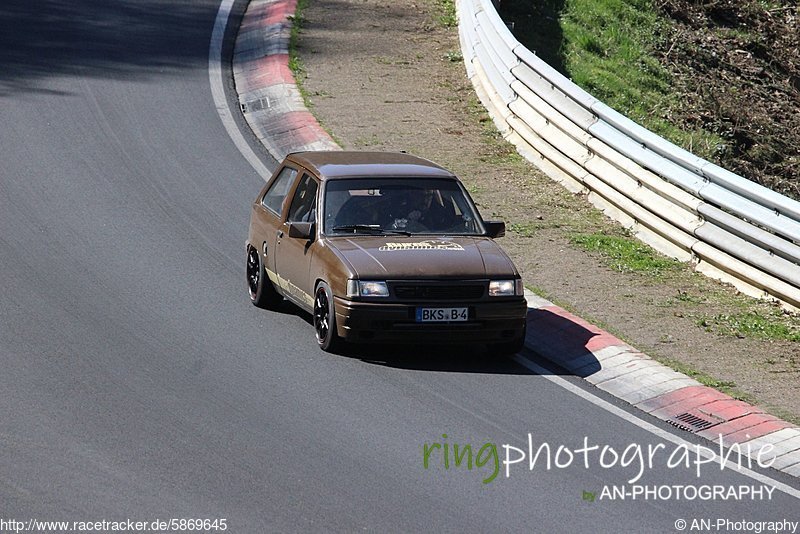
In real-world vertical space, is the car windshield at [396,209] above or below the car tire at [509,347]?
above

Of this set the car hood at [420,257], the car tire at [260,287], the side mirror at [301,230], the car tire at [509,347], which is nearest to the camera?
the car hood at [420,257]

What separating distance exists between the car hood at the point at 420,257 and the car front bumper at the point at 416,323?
0.83ft

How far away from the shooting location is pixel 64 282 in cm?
1273

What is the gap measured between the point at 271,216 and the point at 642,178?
498cm

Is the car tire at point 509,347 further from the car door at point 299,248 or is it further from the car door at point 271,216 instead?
the car door at point 271,216

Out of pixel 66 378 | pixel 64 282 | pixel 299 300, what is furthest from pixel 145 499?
pixel 64 282

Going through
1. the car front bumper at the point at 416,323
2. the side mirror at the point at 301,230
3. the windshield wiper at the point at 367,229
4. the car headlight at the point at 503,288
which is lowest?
the car front bumper at the point at 416,323

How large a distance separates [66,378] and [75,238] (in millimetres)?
4583

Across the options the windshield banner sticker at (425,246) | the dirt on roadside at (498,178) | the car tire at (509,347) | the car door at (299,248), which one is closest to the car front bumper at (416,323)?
the car tire at (509,347)

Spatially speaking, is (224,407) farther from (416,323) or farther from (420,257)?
(420,257)

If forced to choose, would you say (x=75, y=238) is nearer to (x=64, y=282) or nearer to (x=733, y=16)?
(x=64, y=282)

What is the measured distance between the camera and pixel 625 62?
79.4 feet

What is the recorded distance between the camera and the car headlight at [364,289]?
10.7 m

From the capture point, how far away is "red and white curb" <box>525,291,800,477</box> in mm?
9414
